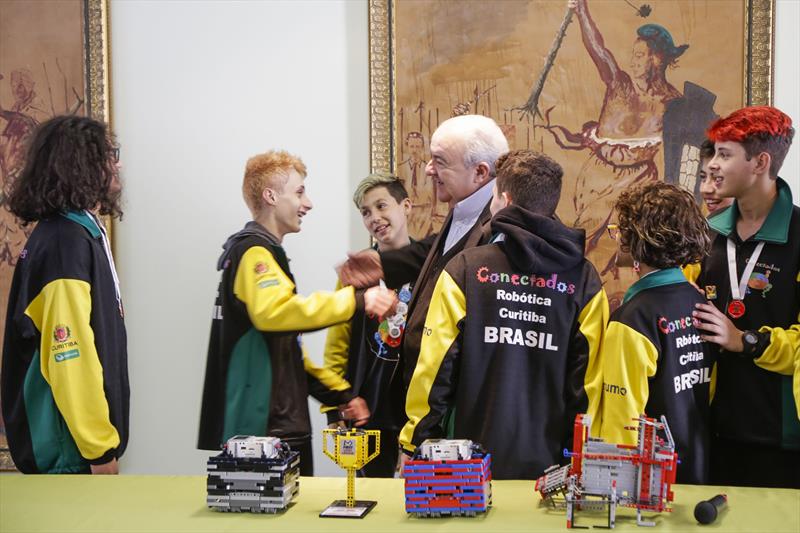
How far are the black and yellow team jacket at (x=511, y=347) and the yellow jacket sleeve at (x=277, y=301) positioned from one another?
722 millimetres

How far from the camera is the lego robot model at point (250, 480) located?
215 cm

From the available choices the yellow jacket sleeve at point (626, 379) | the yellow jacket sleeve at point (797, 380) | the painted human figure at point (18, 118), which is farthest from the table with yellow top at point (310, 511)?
the painted human figure at point (18, 118)

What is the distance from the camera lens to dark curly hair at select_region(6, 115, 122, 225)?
10.4ft

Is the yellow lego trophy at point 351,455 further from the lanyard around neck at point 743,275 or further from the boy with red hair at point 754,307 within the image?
the lanyard around neck at point 743,275

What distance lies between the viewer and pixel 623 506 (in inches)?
82.5

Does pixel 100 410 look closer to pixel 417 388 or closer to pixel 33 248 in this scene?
pixel 33 248

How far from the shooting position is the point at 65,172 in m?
3.22

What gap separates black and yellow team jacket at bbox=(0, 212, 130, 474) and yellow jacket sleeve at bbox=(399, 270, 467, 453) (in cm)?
108

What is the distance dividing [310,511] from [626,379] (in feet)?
3.71

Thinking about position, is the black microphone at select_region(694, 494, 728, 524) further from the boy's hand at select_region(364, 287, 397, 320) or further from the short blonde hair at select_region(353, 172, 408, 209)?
the short blonde hair at select_region(353, 172, 408, 209)

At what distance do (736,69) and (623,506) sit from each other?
3.59 metres

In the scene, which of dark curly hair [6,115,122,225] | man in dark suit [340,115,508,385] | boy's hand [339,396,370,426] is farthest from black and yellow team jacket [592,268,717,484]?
dark curly hair [6,115,122,225]

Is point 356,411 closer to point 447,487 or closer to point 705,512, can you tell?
point 447,487

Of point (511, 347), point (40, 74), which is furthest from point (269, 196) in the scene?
point (40, 74)
